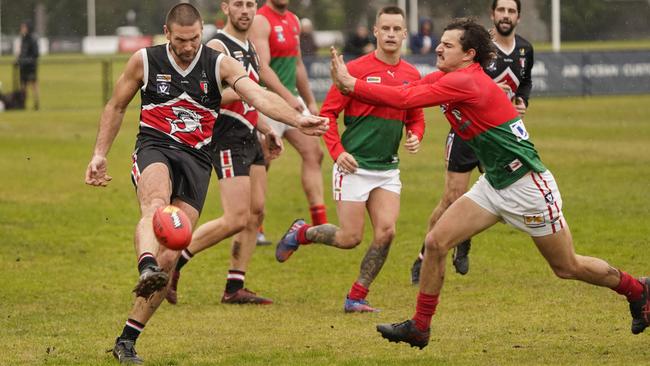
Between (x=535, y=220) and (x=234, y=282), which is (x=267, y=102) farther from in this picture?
(x=234, y=282)

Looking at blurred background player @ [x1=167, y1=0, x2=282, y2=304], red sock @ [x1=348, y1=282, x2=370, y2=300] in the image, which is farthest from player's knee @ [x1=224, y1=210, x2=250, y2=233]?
red sock @ [x1=348, y1=282, x2=370, y2=300]

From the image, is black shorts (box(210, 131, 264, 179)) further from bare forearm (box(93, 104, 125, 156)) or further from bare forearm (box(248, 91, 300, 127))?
bare forearm (box(248, 91, 300, 127))

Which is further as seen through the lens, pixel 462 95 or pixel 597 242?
pixel 597 242

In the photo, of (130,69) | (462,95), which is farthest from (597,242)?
(130,69)

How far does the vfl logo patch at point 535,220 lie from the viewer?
763cm

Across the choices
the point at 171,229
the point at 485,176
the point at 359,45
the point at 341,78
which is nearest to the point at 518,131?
the point at 485,176

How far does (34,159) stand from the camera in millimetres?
21656

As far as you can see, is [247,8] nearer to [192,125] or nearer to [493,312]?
[192,125]

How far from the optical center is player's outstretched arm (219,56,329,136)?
7141 mm

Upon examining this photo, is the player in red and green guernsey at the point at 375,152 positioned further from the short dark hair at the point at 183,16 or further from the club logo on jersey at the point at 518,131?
the short dark hair at the point at 183,16

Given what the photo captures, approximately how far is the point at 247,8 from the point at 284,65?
9.25 ft

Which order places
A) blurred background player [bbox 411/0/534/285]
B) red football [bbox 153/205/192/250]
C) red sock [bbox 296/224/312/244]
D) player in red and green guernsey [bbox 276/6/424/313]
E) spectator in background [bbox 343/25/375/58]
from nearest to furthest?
red football [bbox 153/205/192/250] → player in red and green guernsey [bbox 276/6/424/313] → red sock [bbox 296/224/312/244] → blurred background player [bbox 411/0/534/285] → spectator in background [bbox 343/25/375/58]

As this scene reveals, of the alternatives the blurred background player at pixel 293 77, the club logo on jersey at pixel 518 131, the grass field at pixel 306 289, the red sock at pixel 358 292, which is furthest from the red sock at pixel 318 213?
the club logo on jersey at pixel 518 131

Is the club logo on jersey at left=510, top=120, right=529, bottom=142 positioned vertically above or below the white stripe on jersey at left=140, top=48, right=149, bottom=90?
below
